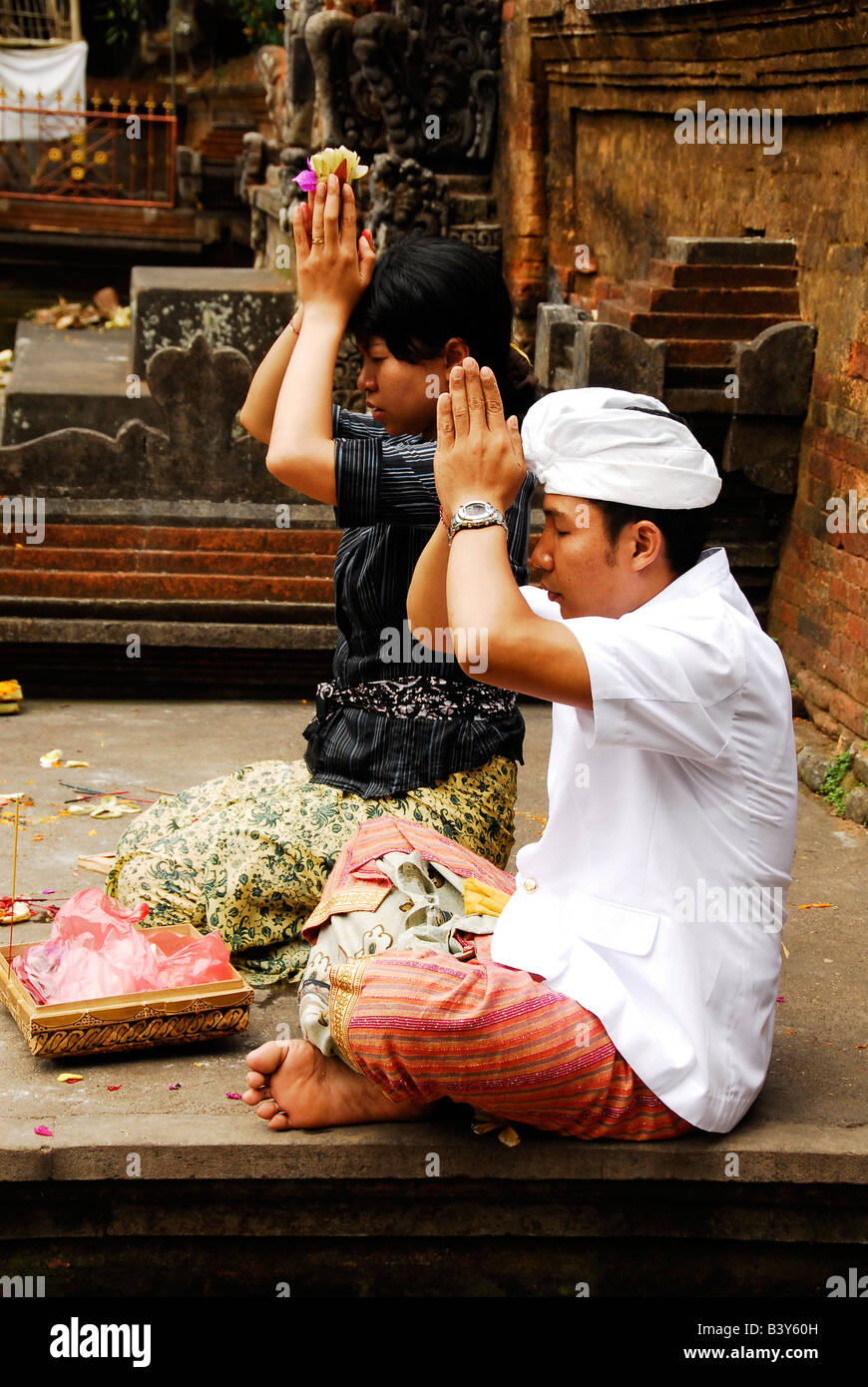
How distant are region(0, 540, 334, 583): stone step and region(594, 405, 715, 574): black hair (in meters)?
3.48

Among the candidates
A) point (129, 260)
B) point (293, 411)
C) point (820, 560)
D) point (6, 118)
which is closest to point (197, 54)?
point (6, 118)

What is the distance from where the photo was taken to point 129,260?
17.1m

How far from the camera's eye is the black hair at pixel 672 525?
7.77 ft

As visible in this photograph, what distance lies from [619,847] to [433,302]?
112 centimetres

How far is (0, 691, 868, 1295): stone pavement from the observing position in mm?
2617

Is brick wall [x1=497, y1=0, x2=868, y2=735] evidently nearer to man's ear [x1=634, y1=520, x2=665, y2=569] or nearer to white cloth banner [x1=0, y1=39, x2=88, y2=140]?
man's ear [x1=634, y1=520, x2=665, y2=569]

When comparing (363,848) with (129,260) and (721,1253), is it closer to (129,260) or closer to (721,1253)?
(721,1253)

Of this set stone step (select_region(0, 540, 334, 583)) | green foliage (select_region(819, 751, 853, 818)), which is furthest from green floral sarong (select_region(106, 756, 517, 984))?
stone step (select_region(0, 540, 334, 583))

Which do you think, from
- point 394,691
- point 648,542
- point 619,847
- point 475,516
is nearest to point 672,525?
point 648,542

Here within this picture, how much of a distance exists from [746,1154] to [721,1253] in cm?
28

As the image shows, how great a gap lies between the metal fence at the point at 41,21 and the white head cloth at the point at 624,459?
20.5 m

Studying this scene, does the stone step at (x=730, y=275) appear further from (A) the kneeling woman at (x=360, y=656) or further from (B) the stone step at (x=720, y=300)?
(A) the kneeling woman at (x=360, y=656)

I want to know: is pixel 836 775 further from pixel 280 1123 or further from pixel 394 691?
pixel 280 1123

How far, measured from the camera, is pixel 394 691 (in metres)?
3.24
